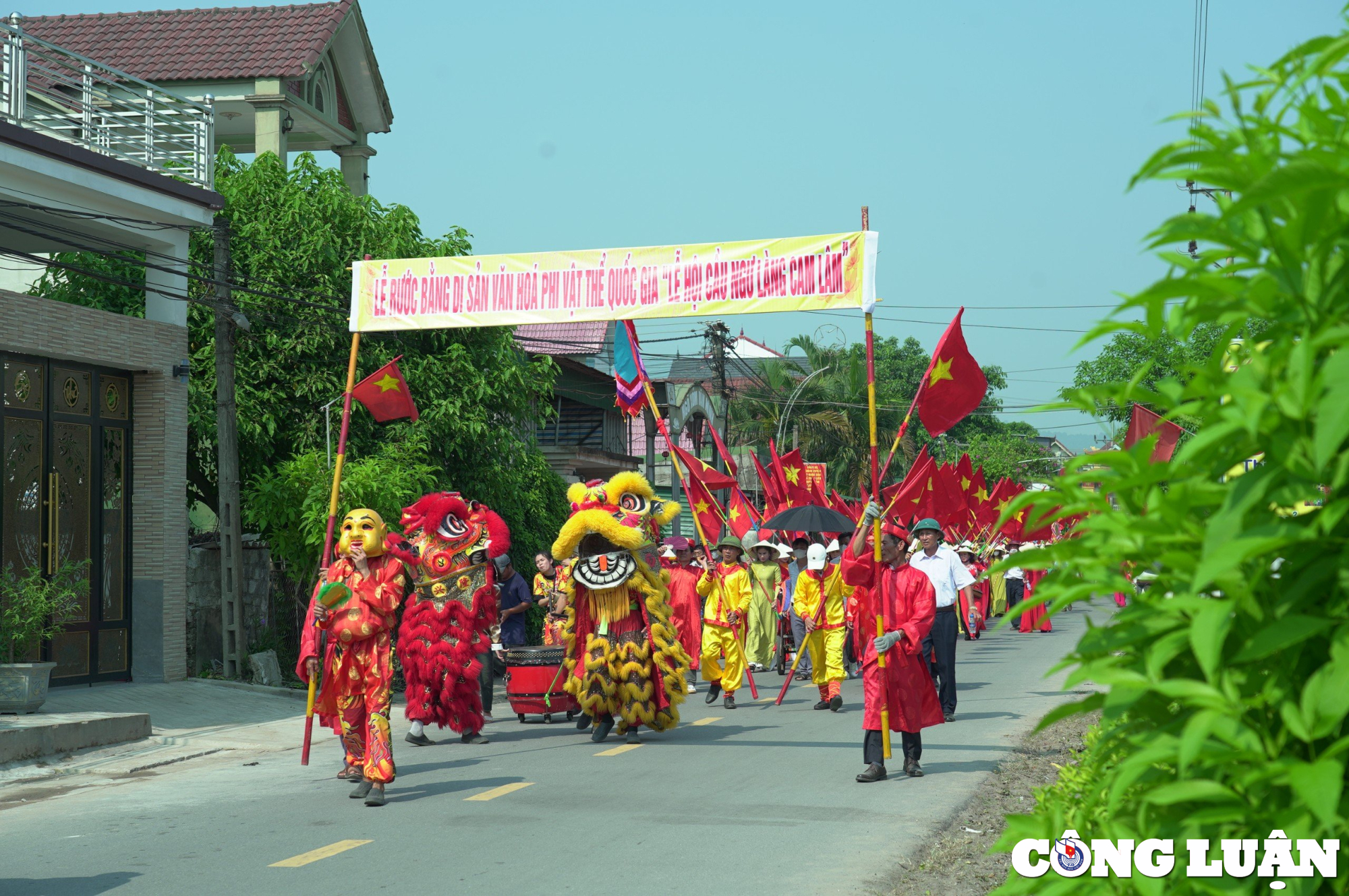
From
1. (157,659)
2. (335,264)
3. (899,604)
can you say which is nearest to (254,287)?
(335,264)

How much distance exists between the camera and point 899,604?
367 inches

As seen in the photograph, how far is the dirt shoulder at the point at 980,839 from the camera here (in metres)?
6.09

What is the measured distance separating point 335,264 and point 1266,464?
18109mm

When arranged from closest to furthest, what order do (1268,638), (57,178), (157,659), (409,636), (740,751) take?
(1268,638) < (740,751) < (409,636) < (57,178) < (157,659)

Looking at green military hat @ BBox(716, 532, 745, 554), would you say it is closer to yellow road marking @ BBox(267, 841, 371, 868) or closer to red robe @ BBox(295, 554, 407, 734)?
red robe @ BBox(295, 554, 407, 734)

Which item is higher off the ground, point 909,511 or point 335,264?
point 335,264

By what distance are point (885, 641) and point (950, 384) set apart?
6.97 ft

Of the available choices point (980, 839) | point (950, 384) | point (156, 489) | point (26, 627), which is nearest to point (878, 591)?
point (950, 384)

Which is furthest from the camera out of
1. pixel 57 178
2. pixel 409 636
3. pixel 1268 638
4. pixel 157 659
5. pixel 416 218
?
pixel 416 218

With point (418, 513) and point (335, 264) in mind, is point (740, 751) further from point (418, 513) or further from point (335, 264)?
point (335, 264)

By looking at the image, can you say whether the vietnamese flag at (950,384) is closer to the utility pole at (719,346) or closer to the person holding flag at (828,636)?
the person holding flag at (828,636)

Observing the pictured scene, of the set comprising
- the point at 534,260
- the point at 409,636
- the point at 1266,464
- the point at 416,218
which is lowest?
the point at 409,636

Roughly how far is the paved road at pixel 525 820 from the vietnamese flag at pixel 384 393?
294cm

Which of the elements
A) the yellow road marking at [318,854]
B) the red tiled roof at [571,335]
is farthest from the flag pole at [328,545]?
the red tiled roof at [571,335]
